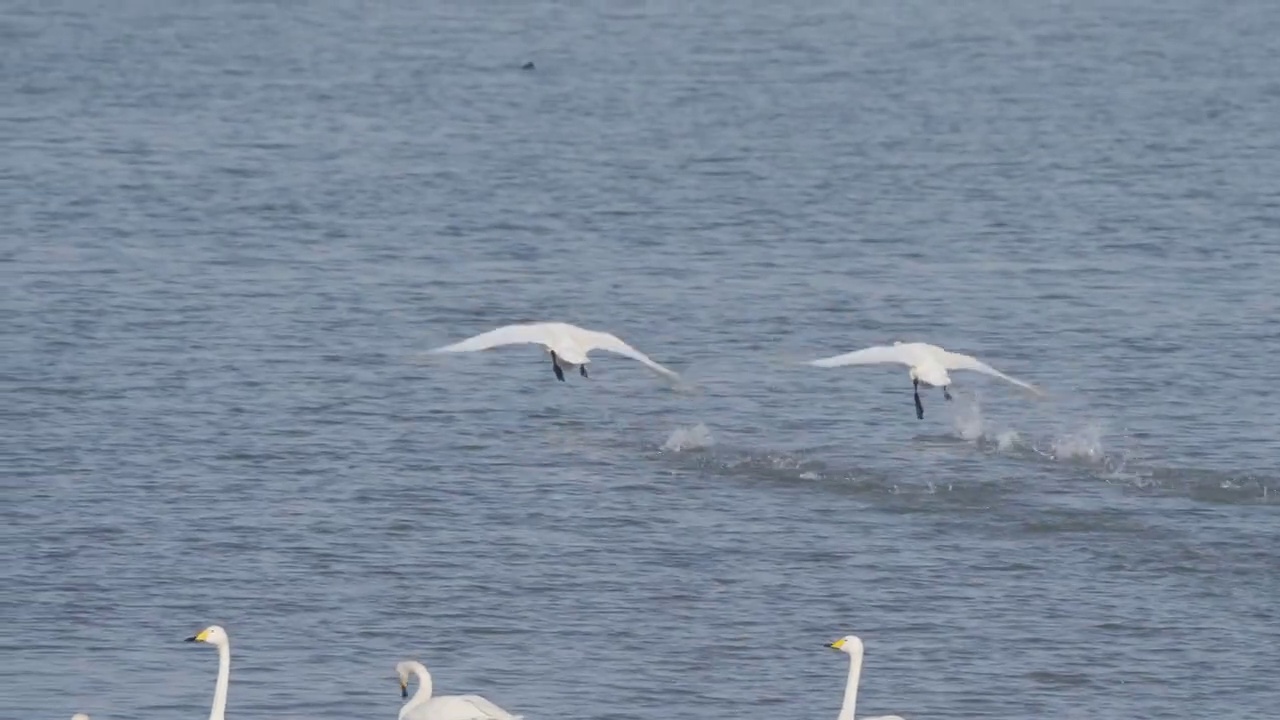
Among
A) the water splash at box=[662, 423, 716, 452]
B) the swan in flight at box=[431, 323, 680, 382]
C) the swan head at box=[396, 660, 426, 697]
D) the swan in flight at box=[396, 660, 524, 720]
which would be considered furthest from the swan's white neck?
the water splash at box=[662, 423, 716, 452]

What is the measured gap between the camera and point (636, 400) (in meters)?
27.2

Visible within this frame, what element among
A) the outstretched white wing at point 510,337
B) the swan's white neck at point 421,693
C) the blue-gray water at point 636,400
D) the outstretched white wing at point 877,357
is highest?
the outstretched white wing at point 510,337

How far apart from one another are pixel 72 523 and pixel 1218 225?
780 inches

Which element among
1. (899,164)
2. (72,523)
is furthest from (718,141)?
(72,523)

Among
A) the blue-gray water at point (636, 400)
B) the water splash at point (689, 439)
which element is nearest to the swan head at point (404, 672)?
the blue-gray water at point (636, 400)

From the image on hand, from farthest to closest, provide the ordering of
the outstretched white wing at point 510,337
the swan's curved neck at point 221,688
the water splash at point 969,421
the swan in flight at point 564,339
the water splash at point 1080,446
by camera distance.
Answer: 1. the water splash at point 969,421
2. the water splash at point 1080,446
3. the swan in flight at point 564,339
4. the outstretched white wing at point 510,337
5. the swan's curved neck at point 221,688

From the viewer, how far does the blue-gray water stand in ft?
60.3

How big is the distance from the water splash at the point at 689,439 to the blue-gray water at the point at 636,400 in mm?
49

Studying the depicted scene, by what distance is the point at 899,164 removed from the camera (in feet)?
143

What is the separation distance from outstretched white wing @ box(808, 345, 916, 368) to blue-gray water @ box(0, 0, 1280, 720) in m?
1.26

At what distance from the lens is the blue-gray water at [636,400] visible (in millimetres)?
18375

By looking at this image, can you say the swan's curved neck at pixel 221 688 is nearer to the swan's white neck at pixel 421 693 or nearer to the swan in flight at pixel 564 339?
the swan's white neck at pixel 421 693

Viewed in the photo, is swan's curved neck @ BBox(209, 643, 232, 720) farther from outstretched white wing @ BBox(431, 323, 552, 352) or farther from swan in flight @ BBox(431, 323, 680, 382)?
swan in flight @ BBox(431, 323, 680, 382)

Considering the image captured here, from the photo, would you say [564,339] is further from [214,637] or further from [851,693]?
[851,693]
